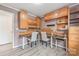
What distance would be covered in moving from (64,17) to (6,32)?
2.96 meters

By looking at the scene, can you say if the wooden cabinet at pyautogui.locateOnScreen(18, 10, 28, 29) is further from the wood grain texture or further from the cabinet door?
the cabinet door

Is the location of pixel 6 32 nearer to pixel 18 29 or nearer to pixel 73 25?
pixel 18 29

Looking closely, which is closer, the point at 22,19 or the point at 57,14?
the point at 57,14

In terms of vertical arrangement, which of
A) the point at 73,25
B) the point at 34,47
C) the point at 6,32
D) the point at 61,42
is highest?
the point at 73,25

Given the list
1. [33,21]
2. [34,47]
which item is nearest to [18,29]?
[33,21]

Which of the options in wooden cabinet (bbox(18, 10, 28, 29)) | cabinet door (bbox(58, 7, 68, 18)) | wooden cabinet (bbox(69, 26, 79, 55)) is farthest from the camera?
wooden cabinet (bbox(18, 10, 28, 29))

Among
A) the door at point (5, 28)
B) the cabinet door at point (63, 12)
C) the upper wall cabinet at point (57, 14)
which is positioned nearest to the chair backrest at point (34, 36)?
the upper wall cabinet at point (57, 14)

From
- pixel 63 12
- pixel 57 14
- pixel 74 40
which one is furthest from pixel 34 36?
pixel 74 40

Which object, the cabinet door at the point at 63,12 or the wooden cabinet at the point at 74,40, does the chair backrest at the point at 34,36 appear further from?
the wooden cabinet at the point at 74,40

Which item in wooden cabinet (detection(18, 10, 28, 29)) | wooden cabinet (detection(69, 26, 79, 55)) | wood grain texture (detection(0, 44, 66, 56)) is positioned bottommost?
wood grain texture (detection(0, 44, 66, 56))

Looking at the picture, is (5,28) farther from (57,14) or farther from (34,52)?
(57,14)

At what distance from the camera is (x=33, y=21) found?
3.49 metres

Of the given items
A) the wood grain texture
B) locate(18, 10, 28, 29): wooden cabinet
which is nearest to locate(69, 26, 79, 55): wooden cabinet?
the wood grain texture

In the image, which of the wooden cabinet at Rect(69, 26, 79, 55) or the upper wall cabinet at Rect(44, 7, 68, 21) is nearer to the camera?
the wooden cabinet at Rect(69, 26, 79, 55)
